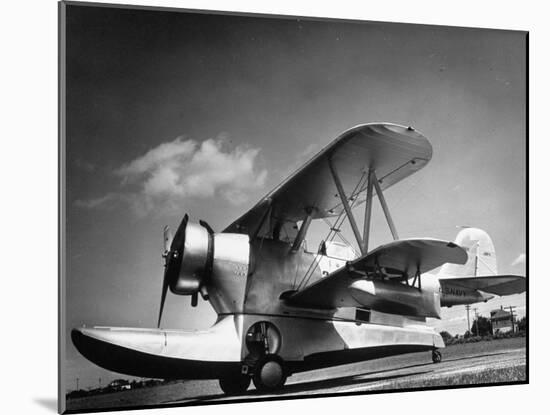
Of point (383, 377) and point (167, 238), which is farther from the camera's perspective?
point (383, 377)

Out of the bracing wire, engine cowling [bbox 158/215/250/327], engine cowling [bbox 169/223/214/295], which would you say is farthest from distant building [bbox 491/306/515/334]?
engine cowling [bbox 169/223/214/295]

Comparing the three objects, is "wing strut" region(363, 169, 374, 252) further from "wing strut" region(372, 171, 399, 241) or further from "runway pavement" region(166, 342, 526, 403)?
"runway pavement" region(166, 342, 526, 403)

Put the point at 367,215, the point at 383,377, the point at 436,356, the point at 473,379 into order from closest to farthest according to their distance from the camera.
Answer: the point at 367,215, the point at 383,377, the point at 436,356, the point at 473,379

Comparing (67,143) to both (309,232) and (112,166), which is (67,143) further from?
(309,232)

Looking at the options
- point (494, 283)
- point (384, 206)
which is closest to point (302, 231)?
point (384, 206)

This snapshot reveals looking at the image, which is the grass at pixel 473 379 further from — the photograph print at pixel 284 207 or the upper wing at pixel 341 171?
the upper wing at pixel 341 171

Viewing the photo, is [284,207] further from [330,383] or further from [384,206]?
[330,383]

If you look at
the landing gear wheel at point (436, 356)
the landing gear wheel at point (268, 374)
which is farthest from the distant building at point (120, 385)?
the landing gear wheel at point (436, 356)
